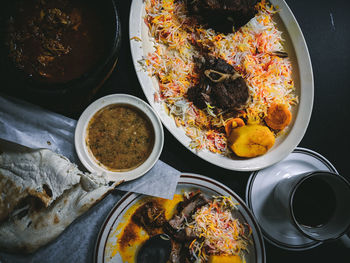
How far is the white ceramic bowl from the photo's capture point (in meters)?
1.96

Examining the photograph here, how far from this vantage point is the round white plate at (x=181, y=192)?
1956 mm

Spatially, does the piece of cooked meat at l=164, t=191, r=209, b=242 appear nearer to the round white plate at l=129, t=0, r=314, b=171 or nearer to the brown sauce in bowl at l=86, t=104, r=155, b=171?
the round white plate at l=129, t=0, r=314, b=171

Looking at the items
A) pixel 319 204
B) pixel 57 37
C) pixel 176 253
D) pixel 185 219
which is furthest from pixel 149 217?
pixel 57 37

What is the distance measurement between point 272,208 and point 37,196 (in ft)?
5.59

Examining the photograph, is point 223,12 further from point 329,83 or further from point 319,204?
point 319,204

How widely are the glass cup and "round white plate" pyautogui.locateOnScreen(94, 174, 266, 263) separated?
0.98ft

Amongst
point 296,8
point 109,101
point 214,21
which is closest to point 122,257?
point 109,101

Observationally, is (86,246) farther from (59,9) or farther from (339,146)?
(339,146)

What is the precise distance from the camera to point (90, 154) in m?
1.99

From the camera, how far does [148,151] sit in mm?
2041

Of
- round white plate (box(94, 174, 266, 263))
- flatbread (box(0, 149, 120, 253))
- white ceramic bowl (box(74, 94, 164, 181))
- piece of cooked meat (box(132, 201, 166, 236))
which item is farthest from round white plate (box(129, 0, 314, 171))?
flatbread (box(0, 149, 120, 253))

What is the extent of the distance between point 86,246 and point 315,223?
5.48ft

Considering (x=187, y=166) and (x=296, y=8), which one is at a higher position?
(x=296, y=8)

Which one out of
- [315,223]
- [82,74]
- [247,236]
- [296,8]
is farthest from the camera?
[296,8]
